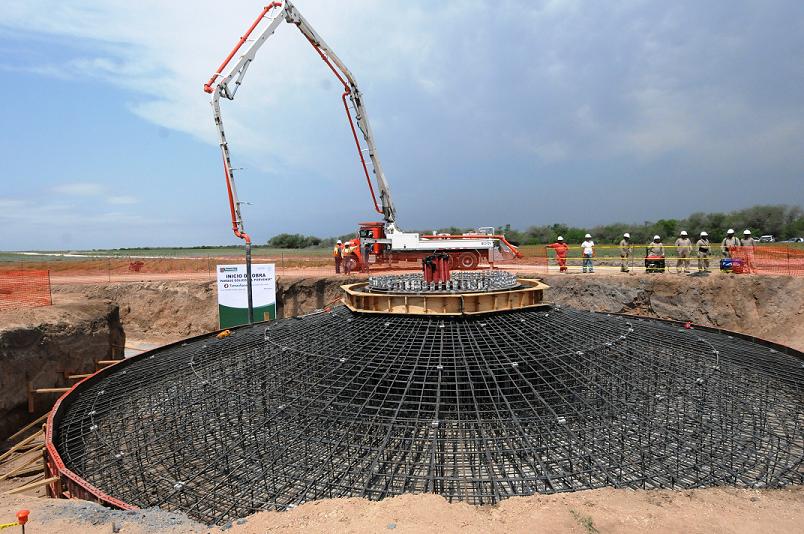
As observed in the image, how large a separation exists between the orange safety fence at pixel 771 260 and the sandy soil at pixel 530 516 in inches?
901

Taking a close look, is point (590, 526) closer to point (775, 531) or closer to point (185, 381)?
point (775, 531)

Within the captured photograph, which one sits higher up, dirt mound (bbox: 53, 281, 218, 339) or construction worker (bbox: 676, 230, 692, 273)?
construction worker (bbox: 676, 230, 692, 273)

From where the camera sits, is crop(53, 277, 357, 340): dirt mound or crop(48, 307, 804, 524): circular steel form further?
crop(53, 277, 357, 340): dirt mound

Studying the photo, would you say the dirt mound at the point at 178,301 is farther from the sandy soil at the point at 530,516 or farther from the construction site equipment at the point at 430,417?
the sandy soil at the point at 530,516

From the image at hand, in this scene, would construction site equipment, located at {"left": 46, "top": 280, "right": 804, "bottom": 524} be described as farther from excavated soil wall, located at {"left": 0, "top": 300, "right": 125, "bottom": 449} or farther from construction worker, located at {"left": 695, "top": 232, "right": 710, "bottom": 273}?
construction worker, located at {"left": 695, "top": 232, "right": 710, "bottom": 273}

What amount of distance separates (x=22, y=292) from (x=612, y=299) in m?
32.4

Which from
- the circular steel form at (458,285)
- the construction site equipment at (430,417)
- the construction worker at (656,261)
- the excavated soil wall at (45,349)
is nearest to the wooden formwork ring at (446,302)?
the construction site equipment at (430,417)

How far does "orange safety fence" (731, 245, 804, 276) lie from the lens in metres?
23.5

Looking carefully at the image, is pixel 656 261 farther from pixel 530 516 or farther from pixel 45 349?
pixel 45 349

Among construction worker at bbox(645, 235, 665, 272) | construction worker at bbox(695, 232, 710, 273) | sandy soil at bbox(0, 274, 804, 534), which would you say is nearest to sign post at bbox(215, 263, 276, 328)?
sandy soil at bbox(0, 274, 804, 534)

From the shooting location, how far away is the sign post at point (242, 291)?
22.9 metres

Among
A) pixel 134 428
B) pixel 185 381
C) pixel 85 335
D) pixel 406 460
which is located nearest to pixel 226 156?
pixel 85 335

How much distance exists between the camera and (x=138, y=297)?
1326 inches

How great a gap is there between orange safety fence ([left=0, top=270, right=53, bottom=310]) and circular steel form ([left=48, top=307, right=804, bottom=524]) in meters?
14.2
